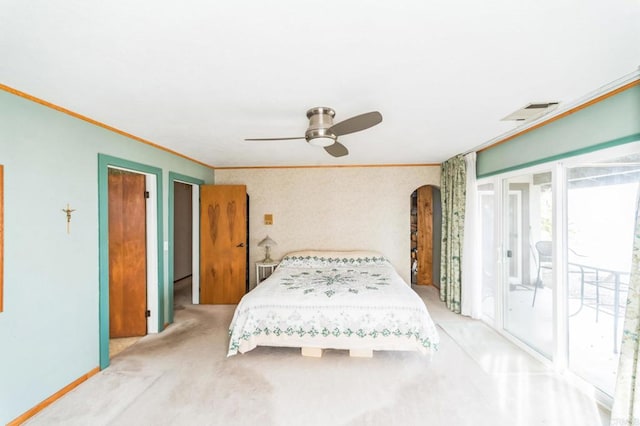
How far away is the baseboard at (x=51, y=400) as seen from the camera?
1.95m

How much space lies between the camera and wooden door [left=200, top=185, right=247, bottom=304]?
178 inches

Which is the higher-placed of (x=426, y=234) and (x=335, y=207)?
(x=335, y=207)

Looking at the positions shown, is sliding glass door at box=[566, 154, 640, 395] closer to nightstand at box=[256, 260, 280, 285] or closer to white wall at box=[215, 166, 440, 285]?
white wall at box=[215, 166, 440, 285]

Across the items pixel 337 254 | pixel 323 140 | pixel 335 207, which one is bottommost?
pixel 337 254

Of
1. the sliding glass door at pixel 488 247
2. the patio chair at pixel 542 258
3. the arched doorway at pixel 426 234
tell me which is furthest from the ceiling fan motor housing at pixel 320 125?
→ the arched doorway at pixel 426 234

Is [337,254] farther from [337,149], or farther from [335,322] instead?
[337,149]

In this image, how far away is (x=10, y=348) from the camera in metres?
1.90

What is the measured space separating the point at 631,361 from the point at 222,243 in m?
4.52

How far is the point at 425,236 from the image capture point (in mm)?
5551

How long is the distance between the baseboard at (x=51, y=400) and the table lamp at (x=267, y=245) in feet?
8.32

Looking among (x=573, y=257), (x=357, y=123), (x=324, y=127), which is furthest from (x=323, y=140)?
(x=573, y=257)

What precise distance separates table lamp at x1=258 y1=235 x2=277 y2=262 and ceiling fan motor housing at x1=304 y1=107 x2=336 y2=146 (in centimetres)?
275

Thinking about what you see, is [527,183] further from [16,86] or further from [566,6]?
[16,86]

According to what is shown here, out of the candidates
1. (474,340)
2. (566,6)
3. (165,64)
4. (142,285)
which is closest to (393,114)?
(566,6)
